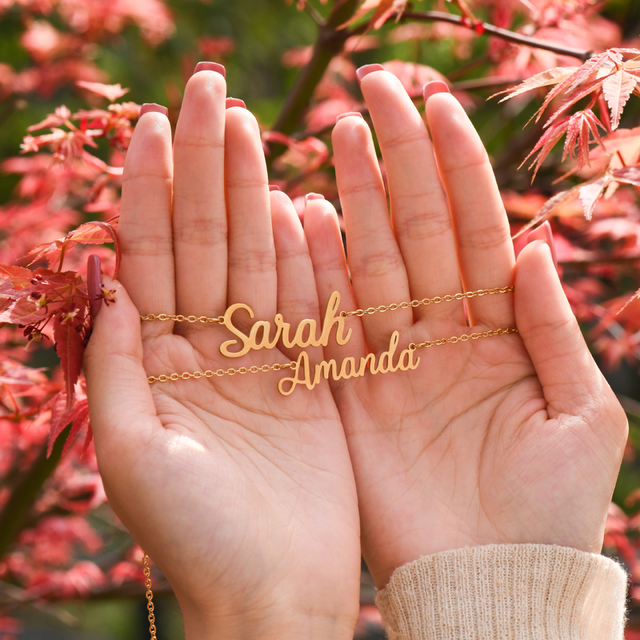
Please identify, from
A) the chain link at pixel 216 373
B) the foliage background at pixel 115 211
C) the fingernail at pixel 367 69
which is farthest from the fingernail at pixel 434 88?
the chain link at pixel 216 373

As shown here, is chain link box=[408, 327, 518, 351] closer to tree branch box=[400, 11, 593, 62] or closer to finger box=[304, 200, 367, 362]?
finger box=[304, 200, 367, 362]

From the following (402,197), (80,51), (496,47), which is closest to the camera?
(402,197)

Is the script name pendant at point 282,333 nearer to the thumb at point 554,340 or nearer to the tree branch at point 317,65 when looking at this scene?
the thumb at point 554,340

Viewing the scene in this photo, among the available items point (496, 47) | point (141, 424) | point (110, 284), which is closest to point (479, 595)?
point (141, 424)

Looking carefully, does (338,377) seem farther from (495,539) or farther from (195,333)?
(495,539)

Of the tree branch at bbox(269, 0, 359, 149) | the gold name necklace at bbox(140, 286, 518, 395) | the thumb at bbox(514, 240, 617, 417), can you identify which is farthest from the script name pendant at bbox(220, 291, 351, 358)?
the tree branch at bbox(269, 0, 359, 149)

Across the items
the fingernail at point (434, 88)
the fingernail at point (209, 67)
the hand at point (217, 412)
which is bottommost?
the hand at point (217, 412)
